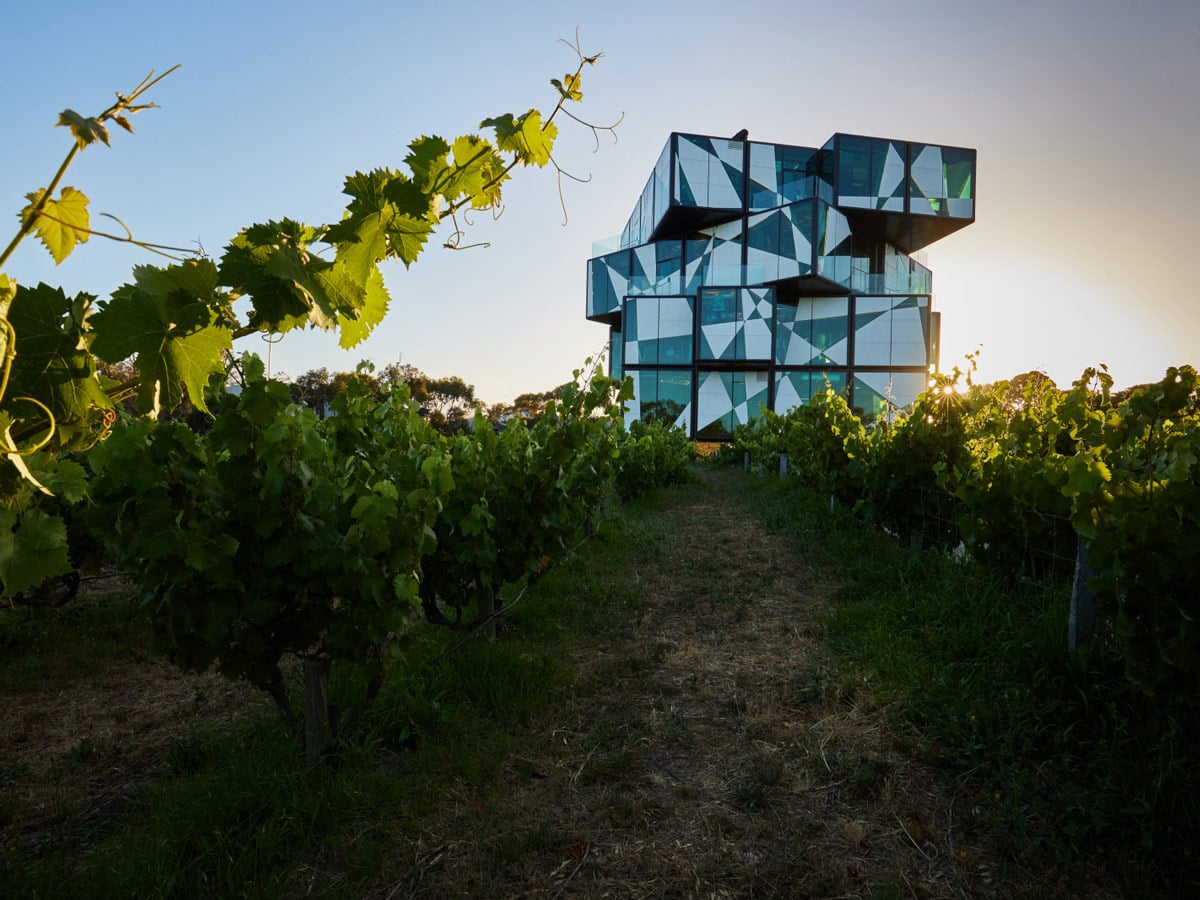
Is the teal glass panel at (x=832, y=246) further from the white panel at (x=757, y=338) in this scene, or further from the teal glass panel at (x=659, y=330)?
the teal glass panel at (x=659, y=330)

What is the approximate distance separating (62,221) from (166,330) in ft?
0.72

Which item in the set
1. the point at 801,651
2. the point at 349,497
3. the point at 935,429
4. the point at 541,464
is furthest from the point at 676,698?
→ the point at 935,429

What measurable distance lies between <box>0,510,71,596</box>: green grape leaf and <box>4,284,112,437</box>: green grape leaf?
0.15m

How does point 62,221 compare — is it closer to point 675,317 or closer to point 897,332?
point 675,317

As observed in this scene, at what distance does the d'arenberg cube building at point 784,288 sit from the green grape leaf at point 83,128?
2816cm

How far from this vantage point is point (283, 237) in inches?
43.8

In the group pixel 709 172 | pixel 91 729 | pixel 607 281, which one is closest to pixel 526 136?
pixel 91 729

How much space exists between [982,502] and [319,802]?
397cm

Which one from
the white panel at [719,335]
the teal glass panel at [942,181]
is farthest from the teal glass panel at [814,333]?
the teal glass panel at [942,181]

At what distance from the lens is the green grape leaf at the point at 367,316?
4.25ft

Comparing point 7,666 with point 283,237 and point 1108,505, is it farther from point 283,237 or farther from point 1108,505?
point 1108,505

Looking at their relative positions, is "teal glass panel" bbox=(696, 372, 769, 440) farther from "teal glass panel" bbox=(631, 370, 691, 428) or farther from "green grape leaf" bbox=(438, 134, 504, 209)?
"green grape leaf" bbox=(438, 134, 504, 209)

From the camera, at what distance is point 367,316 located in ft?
4.31

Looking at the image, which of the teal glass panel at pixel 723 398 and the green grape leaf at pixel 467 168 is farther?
the teal glass panel at pixel 723 398
